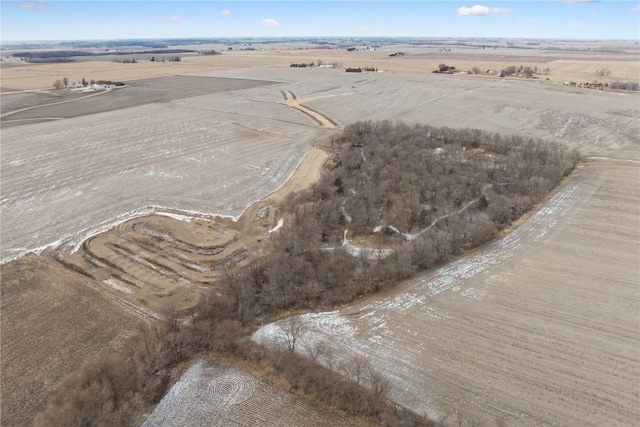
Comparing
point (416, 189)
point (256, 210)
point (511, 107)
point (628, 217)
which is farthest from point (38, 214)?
point (511, 107)

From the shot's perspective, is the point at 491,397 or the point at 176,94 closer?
the point at 491,397

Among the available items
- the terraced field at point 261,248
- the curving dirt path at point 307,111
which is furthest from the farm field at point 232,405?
the curving dirt path at point 307,111

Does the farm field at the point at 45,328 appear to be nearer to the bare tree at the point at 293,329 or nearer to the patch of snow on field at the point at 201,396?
the patch of snow on field at the point at 201,396

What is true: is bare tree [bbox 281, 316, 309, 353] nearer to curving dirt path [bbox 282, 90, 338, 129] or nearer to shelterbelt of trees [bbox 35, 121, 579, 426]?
shelterbelt of trees [bbox 35, 121, 579, 426]

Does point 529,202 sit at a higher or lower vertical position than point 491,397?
higher

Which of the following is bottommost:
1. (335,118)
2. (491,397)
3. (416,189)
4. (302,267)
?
(491,397)

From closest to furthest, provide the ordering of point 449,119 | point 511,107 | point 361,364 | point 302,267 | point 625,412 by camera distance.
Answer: point 625,412 → point 361,364 → point 302,267 → point 449,119 → point 511,107

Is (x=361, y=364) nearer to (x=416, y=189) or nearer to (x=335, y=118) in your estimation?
(x=416, y=189)

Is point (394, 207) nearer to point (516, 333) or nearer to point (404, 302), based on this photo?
point (404, 302)
